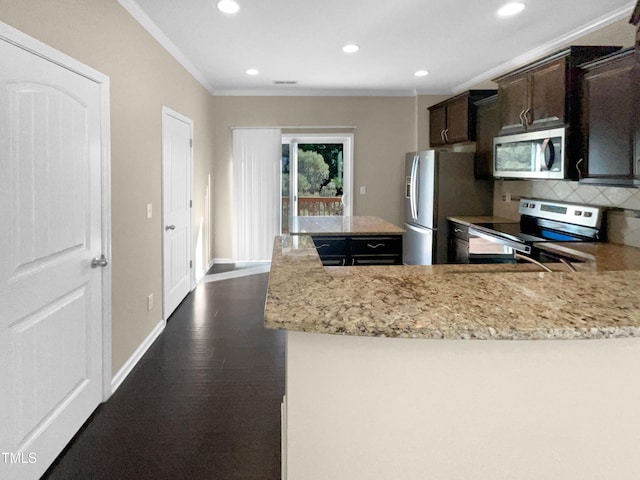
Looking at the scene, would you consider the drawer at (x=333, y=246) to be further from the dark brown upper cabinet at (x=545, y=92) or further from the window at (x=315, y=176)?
the window at (x=315, y=176)

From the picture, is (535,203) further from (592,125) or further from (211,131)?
(211,131)

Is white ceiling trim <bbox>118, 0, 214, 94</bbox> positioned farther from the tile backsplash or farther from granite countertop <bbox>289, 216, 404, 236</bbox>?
the tile backsplash

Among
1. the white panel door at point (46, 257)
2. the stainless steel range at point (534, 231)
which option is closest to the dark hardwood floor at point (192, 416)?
the white panel door at point (46, 257)

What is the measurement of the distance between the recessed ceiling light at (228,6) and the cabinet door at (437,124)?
321 cm

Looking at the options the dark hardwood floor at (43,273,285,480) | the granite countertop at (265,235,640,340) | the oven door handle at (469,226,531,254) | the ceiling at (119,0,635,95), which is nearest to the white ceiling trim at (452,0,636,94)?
the ceiling at (119,0,635,95)

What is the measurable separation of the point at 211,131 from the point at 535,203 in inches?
167

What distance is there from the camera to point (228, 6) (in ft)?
10.8

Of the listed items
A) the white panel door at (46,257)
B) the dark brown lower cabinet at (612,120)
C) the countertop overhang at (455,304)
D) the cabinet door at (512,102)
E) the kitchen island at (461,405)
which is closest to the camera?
the countertop overhang at (455,304)

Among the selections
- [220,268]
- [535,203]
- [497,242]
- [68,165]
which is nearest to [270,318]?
[68,165]

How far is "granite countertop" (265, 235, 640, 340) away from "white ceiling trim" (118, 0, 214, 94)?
102 inches

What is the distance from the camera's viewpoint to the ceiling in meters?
3.31

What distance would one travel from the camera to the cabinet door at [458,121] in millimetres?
5198

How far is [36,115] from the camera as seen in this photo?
1912 mm

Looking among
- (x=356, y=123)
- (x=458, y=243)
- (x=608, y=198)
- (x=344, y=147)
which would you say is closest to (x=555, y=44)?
(x=608, y=198)
